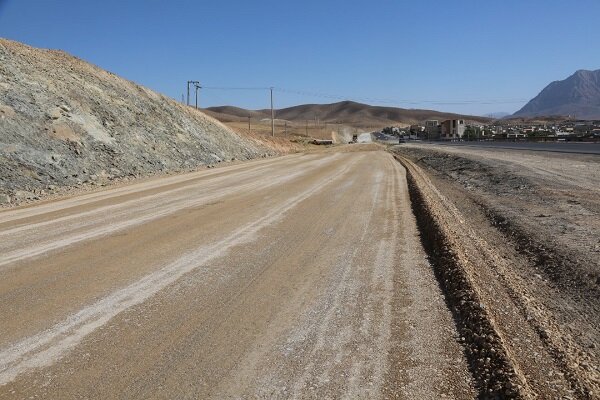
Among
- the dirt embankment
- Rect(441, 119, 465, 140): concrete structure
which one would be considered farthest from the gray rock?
Rect(441, 119, 465, 140): concrete structure

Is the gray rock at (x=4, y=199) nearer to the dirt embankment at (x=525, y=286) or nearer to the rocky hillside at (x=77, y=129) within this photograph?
the rocky hillside at (x=77, y=129)

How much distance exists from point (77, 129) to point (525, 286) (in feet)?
65.0

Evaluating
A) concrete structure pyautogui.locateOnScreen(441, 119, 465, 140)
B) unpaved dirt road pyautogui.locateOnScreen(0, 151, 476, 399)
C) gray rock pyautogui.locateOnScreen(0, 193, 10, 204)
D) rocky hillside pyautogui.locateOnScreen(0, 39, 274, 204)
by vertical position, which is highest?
concrete structure pyautogui.locateOnScreen(441, 119, 465, 140)

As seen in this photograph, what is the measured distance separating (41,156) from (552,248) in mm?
16486

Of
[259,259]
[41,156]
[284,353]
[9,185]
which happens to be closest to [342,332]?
[284,353]

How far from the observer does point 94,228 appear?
9695mm

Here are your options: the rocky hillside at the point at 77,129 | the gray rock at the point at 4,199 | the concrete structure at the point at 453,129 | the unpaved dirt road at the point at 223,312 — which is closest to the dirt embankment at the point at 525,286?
the unpaved dirt road at the point at 223,312

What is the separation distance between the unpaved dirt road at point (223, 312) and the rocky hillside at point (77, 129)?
756 centimetres

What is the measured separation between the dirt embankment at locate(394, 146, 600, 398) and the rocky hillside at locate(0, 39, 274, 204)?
12.5m

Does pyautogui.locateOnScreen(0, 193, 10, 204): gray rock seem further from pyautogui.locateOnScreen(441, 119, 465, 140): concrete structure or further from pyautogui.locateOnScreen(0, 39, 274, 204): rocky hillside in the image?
pyautogui.locateOnScreen(441, 119, 465, 140): concrete structure

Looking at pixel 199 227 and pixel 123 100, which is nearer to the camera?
pixel 199 227

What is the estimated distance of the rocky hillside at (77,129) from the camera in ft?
55.9

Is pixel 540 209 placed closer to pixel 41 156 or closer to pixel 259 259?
pixel 259 259

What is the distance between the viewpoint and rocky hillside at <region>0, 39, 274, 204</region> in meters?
17.0
